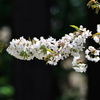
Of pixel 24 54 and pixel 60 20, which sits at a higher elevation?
pixel 60 20

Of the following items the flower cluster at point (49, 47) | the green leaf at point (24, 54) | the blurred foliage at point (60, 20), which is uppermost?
the blurred foliage at point (60, 20)

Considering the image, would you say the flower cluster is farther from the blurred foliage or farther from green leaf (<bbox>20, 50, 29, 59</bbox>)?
the blurred foliage

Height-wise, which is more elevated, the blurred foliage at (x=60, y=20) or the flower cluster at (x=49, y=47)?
the blurred foliage at (x=60, y=20)

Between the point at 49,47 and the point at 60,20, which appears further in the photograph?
the point at 60,20

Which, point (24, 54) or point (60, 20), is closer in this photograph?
point (24, 54)

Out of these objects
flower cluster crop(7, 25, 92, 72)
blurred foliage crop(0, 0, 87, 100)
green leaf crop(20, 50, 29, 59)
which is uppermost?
blurred foliage crop(0, 0, 87, 100)

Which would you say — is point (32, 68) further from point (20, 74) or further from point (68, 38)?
point (68, 38)

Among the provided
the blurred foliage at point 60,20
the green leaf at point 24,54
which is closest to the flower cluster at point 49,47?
the green leaf at point 24,54

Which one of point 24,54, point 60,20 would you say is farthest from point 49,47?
point 60,20

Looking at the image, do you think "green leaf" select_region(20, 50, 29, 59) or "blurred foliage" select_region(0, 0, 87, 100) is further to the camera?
"blurred foliage" select_region(0, 0, 87, 100)

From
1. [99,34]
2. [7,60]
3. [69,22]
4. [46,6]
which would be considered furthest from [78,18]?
[99,34]

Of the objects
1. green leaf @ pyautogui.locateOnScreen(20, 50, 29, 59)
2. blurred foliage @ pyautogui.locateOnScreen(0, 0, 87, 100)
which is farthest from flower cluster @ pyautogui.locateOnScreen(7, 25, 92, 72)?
blurred foliage @ pyautogui.locateOnScreen(0, 0, 87, 100)

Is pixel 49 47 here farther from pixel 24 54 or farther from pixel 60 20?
pixel 60 20

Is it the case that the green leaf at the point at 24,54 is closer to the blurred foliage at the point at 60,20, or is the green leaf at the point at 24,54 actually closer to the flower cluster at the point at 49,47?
the flower cluster at the point at 49,47
